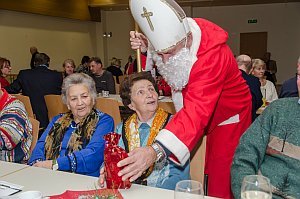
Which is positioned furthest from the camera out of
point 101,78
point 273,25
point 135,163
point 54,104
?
point 273,25

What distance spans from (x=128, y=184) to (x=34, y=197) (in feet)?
1.28

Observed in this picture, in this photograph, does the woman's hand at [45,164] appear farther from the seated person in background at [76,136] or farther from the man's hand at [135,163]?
the man's hand at [135,163]

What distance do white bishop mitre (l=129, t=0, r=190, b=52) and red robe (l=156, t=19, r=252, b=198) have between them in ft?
0.43

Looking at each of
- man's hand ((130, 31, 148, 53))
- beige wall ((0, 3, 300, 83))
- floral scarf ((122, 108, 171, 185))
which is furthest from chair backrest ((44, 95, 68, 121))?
beige wall ((0, 3, 300, 83))

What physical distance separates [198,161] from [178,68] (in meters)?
0.56

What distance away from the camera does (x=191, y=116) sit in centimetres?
159

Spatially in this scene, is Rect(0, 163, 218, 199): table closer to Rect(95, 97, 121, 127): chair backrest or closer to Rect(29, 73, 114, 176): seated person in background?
Rect(29, 73, 114, 176): seated person in background

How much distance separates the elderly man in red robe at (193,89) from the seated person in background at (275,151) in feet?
0.76

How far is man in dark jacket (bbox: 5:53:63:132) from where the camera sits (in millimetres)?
5273

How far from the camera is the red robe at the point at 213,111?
5.21ft

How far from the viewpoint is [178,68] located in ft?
5.78

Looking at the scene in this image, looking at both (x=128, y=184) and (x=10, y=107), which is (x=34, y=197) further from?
(x=10, y=107)

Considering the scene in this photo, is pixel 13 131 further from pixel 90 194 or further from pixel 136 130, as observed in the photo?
pixel 90 194

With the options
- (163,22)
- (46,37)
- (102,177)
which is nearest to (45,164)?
(102,177)
